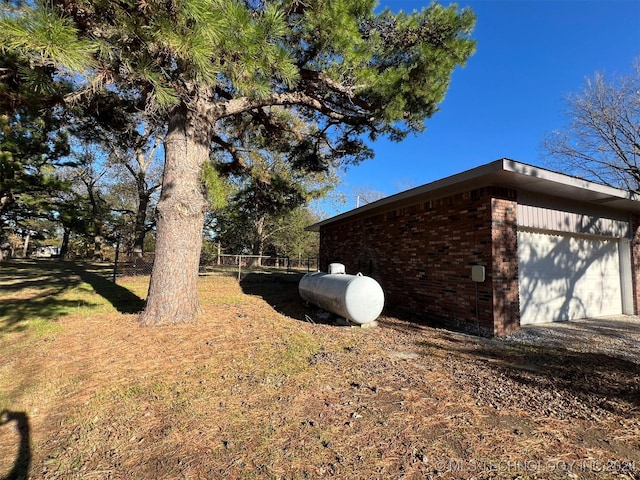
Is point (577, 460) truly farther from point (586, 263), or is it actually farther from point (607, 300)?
point (607, 300)

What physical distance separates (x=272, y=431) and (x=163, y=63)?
442 centimetres

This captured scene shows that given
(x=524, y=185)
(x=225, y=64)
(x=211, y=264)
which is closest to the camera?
(x=225, y=64)

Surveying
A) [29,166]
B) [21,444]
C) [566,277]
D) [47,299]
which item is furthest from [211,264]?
[566,277]

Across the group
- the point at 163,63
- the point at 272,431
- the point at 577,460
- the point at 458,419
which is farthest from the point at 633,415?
the point at 163,63

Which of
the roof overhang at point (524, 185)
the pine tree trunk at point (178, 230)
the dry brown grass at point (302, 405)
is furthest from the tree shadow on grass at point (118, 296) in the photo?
the roof overhang at point (524, 185)

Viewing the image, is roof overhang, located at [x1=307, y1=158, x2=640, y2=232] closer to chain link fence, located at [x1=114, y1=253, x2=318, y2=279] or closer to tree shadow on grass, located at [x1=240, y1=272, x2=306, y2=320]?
tree shadow on grass, located at [x1=240, y1=272, x2=306, y2=320]

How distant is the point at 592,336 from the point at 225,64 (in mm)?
7556

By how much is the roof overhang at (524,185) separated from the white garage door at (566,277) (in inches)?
37.0

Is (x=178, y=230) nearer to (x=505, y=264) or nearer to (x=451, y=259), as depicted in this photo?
(x=451, y=259)

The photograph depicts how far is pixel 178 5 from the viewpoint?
3.30m

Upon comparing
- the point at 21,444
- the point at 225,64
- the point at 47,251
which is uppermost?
the point at 225,64

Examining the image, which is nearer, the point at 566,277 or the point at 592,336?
the point at 592,336

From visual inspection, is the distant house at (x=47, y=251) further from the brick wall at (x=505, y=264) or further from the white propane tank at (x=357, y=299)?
the brick wall at (x=505, y=264)

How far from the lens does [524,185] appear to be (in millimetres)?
5941
